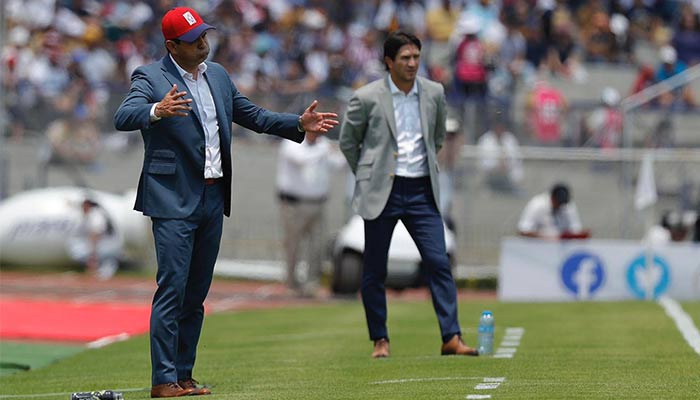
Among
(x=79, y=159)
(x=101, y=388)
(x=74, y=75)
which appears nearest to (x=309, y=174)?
(x=79, y=159)

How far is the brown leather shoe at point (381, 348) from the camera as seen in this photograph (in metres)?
11.0

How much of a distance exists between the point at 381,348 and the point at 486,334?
2.63 ft

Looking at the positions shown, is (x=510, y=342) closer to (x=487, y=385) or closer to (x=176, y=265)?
(x=487, y=385)

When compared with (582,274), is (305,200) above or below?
above

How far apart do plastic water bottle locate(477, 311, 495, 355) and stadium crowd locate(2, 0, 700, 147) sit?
547 inches

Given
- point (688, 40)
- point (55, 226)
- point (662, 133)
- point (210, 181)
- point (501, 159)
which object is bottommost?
point (55, 226)

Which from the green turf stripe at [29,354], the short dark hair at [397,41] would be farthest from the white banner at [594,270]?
the short dark hair at [397,41]

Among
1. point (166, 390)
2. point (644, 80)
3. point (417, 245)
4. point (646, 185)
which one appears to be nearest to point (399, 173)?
point (417, 245)

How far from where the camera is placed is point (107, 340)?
15.3 metres

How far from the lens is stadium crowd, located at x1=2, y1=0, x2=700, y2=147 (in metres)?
25.1

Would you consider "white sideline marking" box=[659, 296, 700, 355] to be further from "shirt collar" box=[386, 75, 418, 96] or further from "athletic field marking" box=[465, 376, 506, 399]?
"shirt collar" box=[386, 75, 418, 96]

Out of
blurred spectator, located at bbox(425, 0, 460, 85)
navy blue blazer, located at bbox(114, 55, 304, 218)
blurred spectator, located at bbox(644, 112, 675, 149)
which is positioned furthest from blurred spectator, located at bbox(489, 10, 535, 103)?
navy blue blazer, located at bbox(114, 55, 304, 218)

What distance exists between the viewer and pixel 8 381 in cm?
1106

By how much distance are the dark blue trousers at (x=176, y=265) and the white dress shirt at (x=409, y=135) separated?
2193mm
